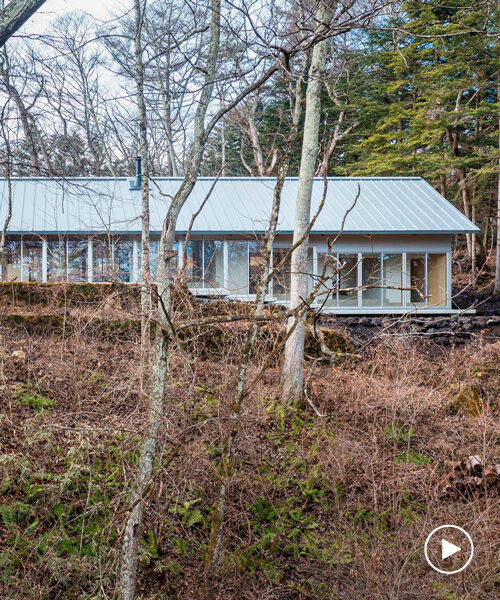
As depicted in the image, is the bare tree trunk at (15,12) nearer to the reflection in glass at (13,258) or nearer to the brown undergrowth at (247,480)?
the brown undergrowth at (247,480)

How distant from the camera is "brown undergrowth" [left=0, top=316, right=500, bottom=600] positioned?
4887mm

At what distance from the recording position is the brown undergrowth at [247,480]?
4887 millimetres

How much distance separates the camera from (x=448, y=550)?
209 inches

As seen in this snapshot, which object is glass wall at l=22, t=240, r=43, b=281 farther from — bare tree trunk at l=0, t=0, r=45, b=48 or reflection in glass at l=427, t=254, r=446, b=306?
bare tree trunk at l=0, t=0, r=45, b=48

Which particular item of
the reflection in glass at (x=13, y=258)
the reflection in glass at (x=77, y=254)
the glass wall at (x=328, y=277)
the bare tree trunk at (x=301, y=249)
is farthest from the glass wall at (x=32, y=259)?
the bare tree trunk at (x=301, y=249)

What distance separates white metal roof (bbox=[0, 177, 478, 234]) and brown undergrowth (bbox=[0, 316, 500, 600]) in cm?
805

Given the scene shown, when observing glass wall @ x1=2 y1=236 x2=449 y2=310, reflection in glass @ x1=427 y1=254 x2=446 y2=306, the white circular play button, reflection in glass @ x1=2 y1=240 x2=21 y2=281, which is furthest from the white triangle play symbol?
reflection in glass @ x1=2 y1=240 x2=21 y2=281

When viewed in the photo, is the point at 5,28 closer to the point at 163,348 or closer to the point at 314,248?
the point at 163,348

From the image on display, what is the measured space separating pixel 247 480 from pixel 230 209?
1233 cm

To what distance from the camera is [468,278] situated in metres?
22.7

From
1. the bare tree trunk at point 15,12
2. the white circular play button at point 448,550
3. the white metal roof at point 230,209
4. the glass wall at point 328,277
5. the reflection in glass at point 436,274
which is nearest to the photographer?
the glass wall at point 328,277

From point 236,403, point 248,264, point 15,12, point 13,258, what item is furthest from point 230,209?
point 236,403

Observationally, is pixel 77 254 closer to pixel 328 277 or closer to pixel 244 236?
pixel 244 236

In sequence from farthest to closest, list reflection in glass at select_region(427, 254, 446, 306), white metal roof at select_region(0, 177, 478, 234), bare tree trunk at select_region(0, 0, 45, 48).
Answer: reflection in glass at select_region(427, 254, 446, 306) → white metal roof at select_region(0, 177, 478, 234) → bare tree trunk at select_region(0, 0, 45, 48)
